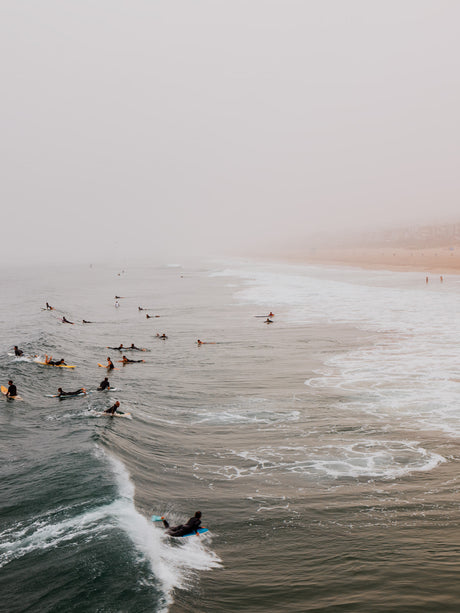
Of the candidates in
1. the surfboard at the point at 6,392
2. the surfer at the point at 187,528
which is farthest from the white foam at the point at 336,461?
the surfboard at the point at 6,392

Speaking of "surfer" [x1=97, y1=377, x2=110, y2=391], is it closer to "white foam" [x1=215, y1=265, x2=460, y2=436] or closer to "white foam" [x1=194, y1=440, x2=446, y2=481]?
"white foam" [x1=215, y1=265, x2=460, y2=436]

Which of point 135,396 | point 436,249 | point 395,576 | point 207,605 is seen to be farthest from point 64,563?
point 436,249

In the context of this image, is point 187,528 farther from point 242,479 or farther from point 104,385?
point 104,385

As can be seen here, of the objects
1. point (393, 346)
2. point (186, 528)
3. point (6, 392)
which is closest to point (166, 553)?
point (186, 528)

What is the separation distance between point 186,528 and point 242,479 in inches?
163

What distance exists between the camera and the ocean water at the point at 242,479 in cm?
1207

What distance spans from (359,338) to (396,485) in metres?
26.6

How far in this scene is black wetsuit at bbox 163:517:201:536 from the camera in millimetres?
14398

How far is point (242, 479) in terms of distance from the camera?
18.1 metres

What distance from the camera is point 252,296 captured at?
77688mm

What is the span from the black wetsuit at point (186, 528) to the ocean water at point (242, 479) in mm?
246

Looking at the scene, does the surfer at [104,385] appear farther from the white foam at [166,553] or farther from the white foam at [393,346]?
the white foam at [166,553]

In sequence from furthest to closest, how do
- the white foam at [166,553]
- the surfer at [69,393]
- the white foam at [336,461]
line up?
the surfer at [69,393]
the white foam at [336,461]
the white foam at [166,553]

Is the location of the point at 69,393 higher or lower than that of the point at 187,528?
higher
